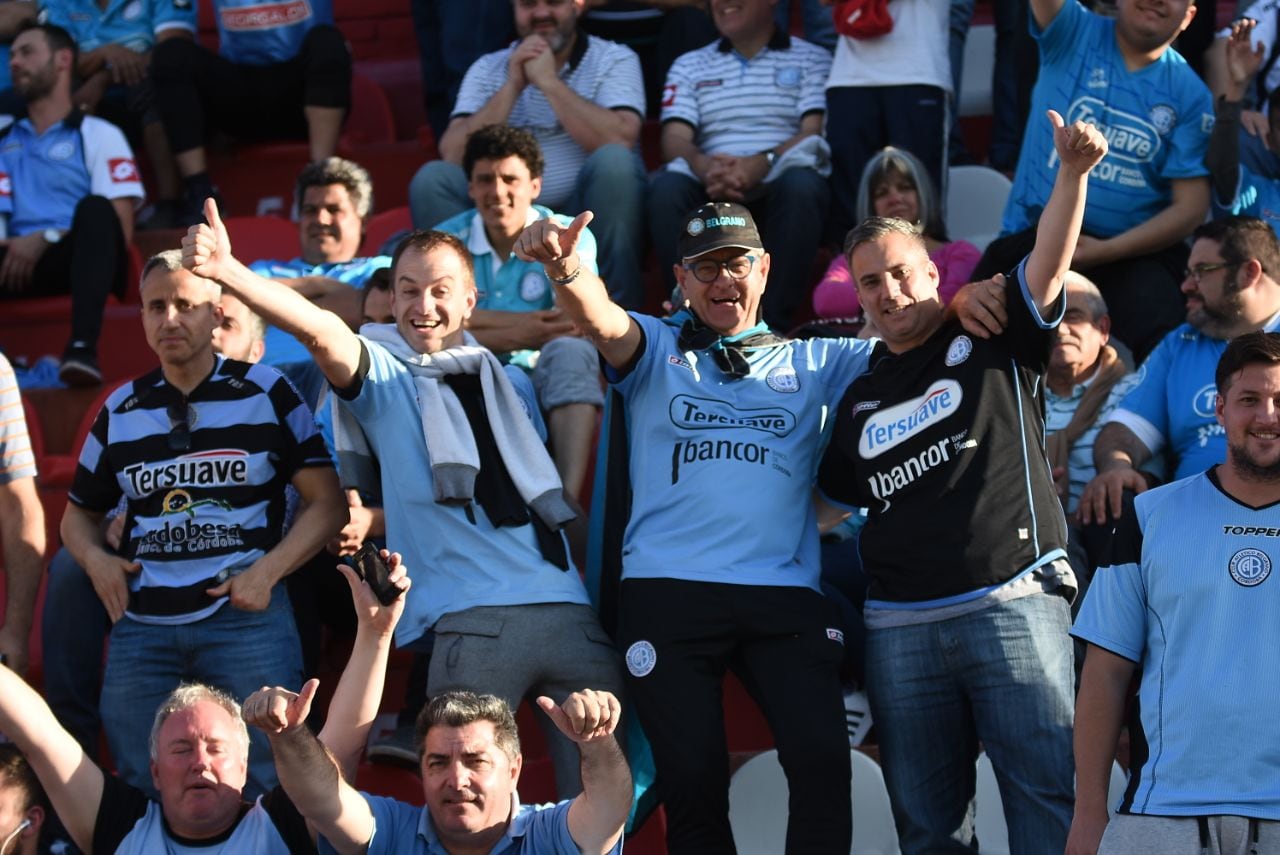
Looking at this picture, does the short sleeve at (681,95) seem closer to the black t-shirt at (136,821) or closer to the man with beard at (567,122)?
the man with beard at (567,122)

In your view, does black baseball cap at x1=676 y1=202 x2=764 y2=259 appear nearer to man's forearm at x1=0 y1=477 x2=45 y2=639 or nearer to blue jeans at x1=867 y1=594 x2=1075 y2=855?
blue jeans at x1=867 y1=594 x2=1075 y2=855

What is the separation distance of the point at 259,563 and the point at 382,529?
1.17ft

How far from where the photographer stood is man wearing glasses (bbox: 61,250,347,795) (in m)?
4.22

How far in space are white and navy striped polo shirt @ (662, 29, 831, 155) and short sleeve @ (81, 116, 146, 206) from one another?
6.48 feet

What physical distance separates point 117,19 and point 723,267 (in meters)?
4.27

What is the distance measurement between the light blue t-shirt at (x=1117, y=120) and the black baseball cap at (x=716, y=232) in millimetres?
1623

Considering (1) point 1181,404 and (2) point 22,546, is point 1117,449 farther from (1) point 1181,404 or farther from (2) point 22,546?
(2) point 22,546

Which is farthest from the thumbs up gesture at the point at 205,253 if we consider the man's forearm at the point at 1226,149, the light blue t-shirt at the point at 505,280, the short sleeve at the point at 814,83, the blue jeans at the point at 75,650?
the man's forearm at the point at 1226,149

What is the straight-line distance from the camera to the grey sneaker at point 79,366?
588cm

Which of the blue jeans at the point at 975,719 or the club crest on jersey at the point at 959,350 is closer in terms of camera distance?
the blue jeans at the point at 975,719

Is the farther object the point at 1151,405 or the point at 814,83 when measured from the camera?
the point at 814,83

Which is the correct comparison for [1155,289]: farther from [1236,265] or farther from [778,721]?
[778,721]

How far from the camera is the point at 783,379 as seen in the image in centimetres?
423

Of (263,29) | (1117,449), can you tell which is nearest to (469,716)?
(1117,449)
